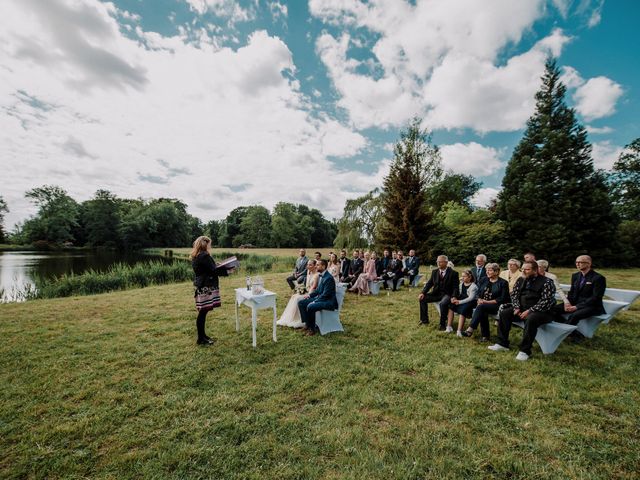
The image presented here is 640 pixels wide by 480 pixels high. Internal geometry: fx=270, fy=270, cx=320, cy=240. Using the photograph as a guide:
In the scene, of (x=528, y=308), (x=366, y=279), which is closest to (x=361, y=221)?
(x=366, y=279)

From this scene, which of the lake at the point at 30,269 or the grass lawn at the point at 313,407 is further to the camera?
the lake at the point at 30,269

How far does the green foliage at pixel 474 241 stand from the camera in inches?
660

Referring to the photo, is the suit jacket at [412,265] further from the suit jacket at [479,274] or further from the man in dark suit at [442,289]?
the man in dark suit at [442,289]

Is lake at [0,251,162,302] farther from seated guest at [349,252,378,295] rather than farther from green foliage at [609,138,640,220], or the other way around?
green foliage at [609,138,640,220]

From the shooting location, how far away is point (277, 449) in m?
2.33

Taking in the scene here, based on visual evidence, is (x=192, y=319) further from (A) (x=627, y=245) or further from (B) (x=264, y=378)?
(A) (x=627, y=245)

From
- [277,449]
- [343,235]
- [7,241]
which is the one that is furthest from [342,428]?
[7,241]

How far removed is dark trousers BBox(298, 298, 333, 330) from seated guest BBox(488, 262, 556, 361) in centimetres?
292

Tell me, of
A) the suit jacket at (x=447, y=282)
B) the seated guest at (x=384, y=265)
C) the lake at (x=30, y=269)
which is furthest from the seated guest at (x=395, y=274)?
the lake at (x=30, y=269)

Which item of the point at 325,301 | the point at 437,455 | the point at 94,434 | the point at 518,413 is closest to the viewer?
the point at 437,455

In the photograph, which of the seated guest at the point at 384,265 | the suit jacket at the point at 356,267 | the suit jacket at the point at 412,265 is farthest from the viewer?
the suit jacket at the point at 412,265

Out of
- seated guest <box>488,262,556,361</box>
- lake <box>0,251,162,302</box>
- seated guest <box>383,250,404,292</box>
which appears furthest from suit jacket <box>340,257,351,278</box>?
lake <box>0,251,162,302</box>

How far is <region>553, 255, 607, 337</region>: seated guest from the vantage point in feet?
15.1

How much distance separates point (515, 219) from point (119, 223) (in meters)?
62.6
